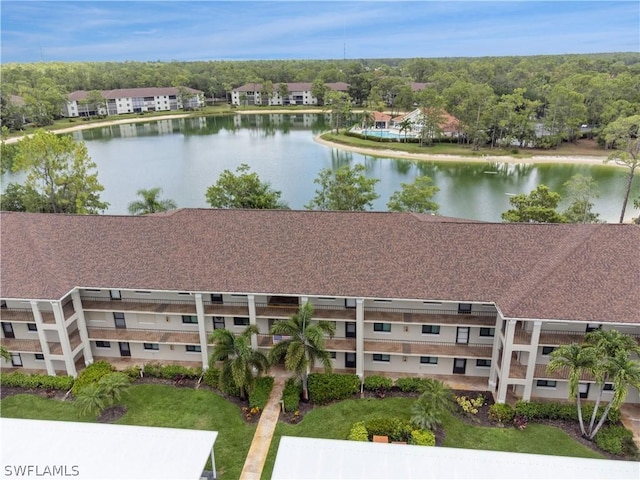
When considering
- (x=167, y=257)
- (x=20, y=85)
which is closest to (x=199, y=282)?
(x=167, y=257)

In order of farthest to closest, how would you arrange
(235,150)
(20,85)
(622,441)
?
(20,85), (235,150), (622,441)

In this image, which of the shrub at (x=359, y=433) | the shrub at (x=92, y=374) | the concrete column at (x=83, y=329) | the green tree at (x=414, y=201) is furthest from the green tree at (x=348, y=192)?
the shrub at (x=359, y=433)

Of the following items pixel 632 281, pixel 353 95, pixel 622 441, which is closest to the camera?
pixel 622 441

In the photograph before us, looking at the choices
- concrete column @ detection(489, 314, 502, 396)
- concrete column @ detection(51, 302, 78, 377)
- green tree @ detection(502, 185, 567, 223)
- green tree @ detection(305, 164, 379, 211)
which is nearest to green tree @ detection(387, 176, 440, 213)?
green tree @ detection(305, 164, 379, 211)

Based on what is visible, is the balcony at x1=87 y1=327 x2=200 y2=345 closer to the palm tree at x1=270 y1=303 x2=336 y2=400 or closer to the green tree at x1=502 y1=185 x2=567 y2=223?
the palm tree at x1=270 y1=303 x2=336 y2=400

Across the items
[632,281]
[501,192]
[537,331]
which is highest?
[632,281]

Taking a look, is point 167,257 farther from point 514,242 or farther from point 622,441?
point 622,441

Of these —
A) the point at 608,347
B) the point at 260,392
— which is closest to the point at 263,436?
the point at 260,392

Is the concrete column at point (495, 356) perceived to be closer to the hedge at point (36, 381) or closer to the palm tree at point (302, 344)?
the palm tree at point (302, 344)
